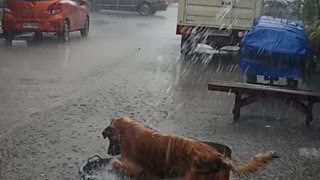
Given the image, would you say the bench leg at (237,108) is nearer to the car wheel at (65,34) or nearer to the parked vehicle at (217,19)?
the parked vehicle at (217,19)

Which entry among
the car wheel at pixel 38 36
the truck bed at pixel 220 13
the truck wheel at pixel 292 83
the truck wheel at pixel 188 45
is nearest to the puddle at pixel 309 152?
the truck wheel at pixel 292 83

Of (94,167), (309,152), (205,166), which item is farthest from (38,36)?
(205,166)

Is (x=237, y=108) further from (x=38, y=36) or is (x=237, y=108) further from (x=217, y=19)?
(x=38, y=36)

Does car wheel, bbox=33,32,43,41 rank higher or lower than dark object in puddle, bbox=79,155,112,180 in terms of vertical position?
lower

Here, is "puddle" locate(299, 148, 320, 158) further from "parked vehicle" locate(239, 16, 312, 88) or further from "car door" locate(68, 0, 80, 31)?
"car door" locate(68, 0, 80, 31)

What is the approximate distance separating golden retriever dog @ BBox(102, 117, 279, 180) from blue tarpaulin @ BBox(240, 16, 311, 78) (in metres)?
6.67

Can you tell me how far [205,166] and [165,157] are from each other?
0.37 metres

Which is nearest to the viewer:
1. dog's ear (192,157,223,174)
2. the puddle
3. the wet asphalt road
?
dog's ear (192,157,223,174)

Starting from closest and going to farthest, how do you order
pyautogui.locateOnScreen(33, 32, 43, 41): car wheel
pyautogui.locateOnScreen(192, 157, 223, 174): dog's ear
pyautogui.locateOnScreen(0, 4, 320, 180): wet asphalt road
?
pyautogui.locateOnScreen(192, 157, 223, 174): dog's ear < pyautogui.locateOnScreen(0, 4, 320, 180): wet asphalt road < pyautogui.locateOnScreen(33, 32, 43, 41): car wheel

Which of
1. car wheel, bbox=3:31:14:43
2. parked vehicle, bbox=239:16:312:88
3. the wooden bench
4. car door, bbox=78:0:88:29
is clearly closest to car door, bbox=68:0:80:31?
car door, bbox=78:0:88:29

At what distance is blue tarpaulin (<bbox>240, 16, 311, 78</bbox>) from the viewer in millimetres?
11141

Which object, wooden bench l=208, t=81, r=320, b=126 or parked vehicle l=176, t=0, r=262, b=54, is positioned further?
parked vehicle l=176, t=0, r=262, b=54

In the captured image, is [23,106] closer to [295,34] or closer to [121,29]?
[295,34]

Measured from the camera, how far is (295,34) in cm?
1162
